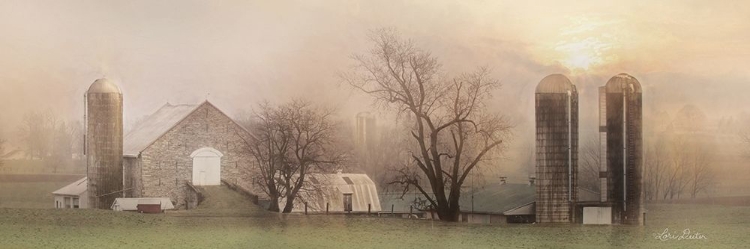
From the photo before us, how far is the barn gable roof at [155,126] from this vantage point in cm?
2620

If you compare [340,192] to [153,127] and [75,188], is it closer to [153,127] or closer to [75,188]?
[153,127]

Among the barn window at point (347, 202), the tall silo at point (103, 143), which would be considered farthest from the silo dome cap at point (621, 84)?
the tall silo at point (103, 143)

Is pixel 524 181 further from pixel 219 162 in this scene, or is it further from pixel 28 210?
pixel 28 210

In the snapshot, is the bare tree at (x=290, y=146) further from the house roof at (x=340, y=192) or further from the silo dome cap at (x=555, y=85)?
the silo dome cap at (x=555, y=85)

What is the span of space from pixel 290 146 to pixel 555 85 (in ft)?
19.4

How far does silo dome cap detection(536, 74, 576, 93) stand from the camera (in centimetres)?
2544

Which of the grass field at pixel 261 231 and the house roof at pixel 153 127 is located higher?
the house roof at pixel 153 127

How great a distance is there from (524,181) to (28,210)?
1294cm

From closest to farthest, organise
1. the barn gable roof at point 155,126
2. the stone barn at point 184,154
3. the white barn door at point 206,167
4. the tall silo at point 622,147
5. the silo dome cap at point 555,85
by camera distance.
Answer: the silo dome cap at point 555,85
the stone barn at point 184,154
the white barn door at point 206,167
the tall silo at point 622,147
the barn gable roof at point 155,126

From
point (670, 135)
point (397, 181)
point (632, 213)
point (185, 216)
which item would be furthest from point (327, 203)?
point (670, 135)

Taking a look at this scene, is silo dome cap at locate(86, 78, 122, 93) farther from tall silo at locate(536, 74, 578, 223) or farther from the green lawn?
tall silo at locate(536, 74, 578, 223)

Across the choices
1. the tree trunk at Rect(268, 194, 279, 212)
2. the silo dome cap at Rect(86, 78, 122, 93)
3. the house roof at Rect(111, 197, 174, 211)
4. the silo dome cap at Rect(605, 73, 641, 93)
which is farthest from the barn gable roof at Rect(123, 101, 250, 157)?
the silo dome cap at Rect(605, 73, 641, 93)

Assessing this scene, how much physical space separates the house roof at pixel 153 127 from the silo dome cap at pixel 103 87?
185 centimetres

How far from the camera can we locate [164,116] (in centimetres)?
2714
